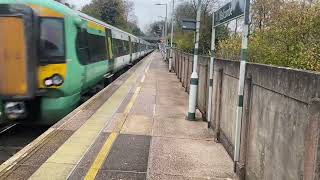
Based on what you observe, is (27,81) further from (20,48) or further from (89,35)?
(89,35)

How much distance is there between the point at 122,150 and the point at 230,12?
3.01 metres

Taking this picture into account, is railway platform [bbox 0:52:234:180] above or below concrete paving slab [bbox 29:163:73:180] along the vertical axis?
below

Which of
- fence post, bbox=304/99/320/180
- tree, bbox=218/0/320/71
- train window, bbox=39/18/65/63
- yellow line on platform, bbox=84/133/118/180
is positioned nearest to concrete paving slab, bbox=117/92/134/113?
train window, bbox=39/18/65/63

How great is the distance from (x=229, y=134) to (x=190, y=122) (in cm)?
333

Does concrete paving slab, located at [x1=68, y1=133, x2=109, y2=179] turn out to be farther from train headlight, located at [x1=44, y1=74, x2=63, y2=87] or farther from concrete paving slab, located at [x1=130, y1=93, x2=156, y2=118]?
concrete paving slab, located at [x1=130, y1=93, x2=156, y2=118]

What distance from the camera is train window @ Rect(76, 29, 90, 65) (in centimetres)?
1184

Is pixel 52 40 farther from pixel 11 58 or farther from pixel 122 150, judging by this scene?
pixel 122 150

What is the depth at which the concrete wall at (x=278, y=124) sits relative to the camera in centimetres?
407

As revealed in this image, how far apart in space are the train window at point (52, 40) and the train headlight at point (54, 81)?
34cm

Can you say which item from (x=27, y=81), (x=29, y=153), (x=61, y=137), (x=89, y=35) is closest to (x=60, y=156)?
(x=29, y=153)

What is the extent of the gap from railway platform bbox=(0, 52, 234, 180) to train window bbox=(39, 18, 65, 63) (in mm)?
1378

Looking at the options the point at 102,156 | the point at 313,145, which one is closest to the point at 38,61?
the point at 102,156

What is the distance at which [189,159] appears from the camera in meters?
7.63

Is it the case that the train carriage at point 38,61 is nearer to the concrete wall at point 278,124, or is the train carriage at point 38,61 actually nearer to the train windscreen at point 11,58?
the train windscreen at point 11,58
